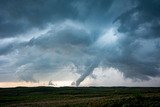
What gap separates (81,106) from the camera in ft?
211

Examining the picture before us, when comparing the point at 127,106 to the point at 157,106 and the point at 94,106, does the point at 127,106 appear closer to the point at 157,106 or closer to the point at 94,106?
the point at 157,106

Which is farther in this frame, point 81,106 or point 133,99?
point 81,106

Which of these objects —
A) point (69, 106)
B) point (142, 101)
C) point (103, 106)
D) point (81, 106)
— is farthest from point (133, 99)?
point (69, 106)

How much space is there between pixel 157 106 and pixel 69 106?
26645 millimetres

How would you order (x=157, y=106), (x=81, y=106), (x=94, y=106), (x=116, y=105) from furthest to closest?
(x=81, y=106) → (x=94, y=106) → (x=116, y=105) → (x=157, y=106)

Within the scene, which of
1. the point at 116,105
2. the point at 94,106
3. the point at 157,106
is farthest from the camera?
the point at 94,106

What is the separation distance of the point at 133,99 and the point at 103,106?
6.43 m

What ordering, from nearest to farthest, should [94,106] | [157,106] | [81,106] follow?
[157,106] → [94,106] → [81,106]

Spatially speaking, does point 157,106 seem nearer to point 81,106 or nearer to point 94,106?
point 94,106

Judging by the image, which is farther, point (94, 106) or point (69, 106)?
point (69, 106)

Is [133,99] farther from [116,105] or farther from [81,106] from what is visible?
[81,106]

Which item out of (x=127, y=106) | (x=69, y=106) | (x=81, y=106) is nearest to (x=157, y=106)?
(x=127, y=106)

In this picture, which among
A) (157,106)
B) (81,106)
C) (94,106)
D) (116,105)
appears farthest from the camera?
(81,106)

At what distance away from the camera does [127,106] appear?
48.3 metres
